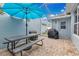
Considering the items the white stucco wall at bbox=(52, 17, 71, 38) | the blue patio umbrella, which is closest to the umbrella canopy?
the blue patio umbrella

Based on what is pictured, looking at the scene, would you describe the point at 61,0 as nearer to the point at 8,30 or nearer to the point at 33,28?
the point at 8,30

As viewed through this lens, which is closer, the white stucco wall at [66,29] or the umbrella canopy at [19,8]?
the umbrella canopy at [19,8]

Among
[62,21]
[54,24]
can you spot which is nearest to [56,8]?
[62,21]

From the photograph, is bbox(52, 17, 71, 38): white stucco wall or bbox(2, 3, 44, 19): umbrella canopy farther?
bbox(52, 17, 71, 38): white stucco wall

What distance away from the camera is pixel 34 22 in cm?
1198

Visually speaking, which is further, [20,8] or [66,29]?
[66,29]

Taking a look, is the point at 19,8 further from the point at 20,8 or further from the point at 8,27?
the point at 8,27

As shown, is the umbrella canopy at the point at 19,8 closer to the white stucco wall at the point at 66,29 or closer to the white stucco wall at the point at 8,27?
the white stucco wall at the point at 8,27

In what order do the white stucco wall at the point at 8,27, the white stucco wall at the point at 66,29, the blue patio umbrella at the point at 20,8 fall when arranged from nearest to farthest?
1. the blue patio umbrella at the point at 20,8
2. the white stucco wall at the point at 8,27
3. the white stucco wall at the point at 66,29

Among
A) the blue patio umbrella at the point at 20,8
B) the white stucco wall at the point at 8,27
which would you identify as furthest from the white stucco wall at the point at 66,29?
the blue patio umbrella at the point at 20,8

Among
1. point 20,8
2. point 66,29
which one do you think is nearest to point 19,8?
point 20,8

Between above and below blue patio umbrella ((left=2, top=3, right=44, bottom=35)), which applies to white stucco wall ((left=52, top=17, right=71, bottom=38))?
below

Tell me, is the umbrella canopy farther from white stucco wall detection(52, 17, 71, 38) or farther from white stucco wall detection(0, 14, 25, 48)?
white stucco wall detection(52, 17, 71, 38)

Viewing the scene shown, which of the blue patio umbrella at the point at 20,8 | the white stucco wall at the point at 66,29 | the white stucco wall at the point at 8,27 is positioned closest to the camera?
the blue patio umbrella at the point at 20,8
